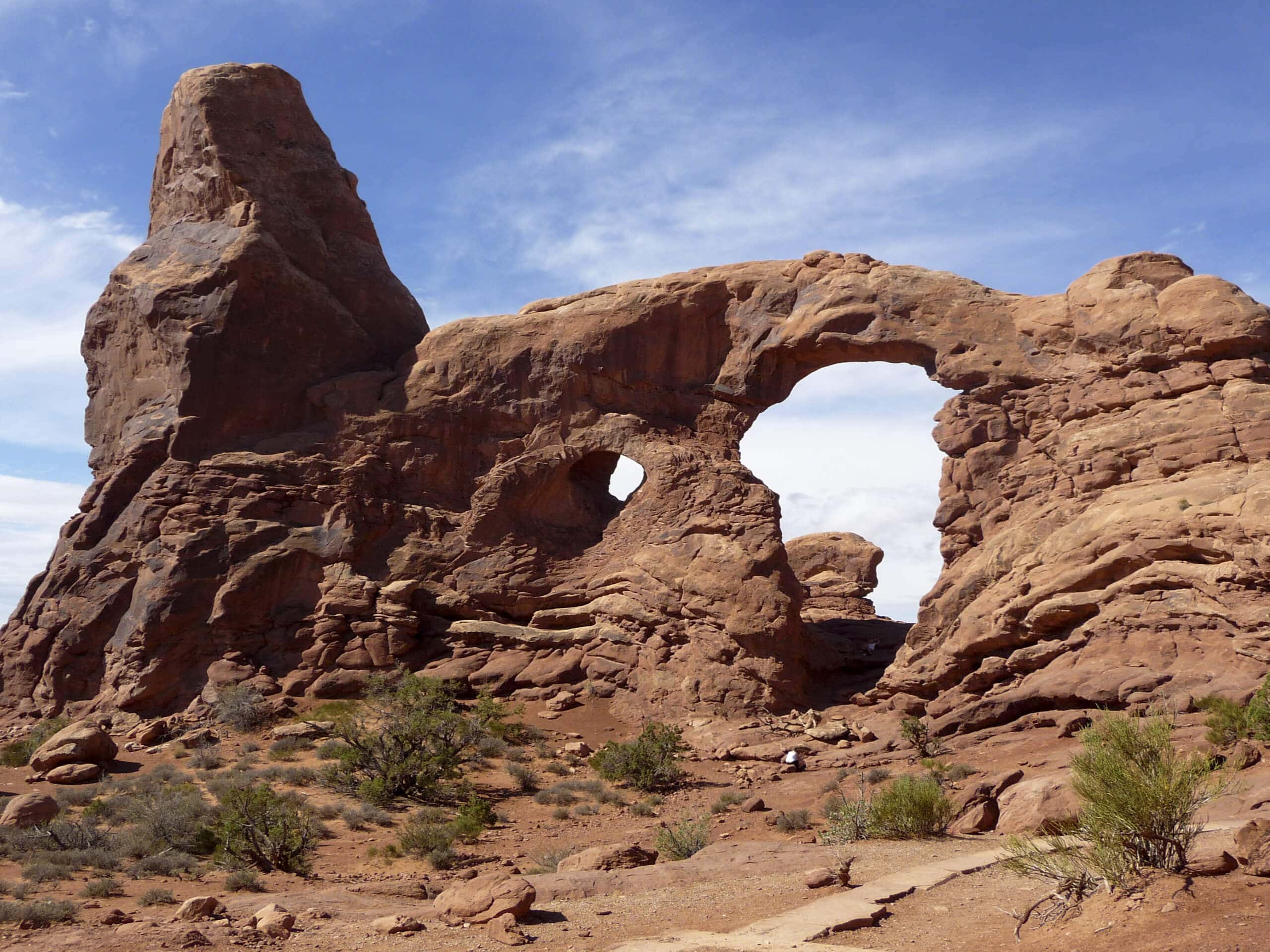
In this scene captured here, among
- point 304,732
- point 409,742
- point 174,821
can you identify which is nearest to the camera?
point 174,821

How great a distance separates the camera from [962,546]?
2050 cm

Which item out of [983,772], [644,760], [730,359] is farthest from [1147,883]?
[730,359]

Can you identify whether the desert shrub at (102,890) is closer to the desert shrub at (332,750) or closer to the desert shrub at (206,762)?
the desert shrub at (332,750)

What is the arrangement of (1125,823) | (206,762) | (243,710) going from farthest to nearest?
1. (243,710)
2. (206,762)
3. (1125,823)

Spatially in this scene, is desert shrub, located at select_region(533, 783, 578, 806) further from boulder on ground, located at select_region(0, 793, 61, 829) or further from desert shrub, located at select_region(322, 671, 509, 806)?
boulder on ground, located at select_region(0, 793, 61, 829)

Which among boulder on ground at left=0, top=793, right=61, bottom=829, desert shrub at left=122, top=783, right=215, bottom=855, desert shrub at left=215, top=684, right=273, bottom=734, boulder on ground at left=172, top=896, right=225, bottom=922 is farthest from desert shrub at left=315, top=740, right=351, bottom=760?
boulder on ground at left=172, top=896, right=225, bottom=922

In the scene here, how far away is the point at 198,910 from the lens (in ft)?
28.4

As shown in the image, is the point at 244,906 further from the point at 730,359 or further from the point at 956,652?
the point at 730,359

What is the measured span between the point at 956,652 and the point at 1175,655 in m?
3.84

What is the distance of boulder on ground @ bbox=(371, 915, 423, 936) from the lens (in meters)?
7.70

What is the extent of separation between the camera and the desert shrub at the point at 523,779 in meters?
17.2

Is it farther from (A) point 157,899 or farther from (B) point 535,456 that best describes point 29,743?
(A) point 157,899

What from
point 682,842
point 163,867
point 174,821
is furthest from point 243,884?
point 682,842

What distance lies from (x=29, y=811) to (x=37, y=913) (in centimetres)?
533
